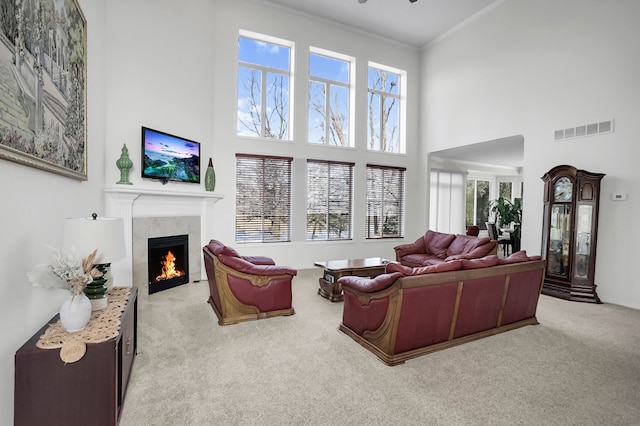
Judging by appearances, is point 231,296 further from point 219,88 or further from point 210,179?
point 219,88

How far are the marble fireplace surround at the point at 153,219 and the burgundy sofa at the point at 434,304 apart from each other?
A: 3198 mm

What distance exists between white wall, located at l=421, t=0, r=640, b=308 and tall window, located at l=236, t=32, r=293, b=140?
380 cm

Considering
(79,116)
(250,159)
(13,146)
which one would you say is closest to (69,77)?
(79,116)

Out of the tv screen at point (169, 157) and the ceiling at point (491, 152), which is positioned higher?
the ceiling at point (491, 152)

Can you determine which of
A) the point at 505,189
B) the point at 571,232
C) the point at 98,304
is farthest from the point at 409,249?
the point at 505,189

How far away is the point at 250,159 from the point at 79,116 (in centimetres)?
379

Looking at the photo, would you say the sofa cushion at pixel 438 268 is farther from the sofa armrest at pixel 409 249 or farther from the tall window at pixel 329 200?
the tall window at pixel 329 200

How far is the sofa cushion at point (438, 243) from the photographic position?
6402mm

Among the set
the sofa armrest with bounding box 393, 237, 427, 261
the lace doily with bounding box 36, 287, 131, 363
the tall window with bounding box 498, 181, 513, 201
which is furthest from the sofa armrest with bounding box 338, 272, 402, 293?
the tall window with bounding box 498, 181, 513, 201

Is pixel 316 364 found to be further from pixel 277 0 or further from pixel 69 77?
pixel 277 0

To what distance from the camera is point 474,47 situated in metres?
6.99

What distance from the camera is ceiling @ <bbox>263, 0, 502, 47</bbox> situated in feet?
21.4

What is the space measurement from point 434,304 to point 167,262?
171 inches

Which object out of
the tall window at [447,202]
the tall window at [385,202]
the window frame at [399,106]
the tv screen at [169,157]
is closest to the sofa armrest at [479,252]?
the tall window at [385,202]
